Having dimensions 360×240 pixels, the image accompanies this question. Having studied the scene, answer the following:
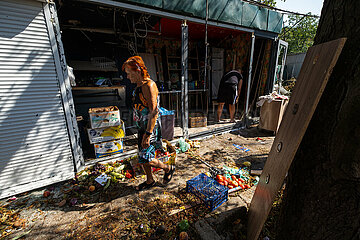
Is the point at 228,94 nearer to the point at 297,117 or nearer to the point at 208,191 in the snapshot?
the point at 208,191

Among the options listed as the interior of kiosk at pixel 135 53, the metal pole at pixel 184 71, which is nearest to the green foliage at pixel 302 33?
the interior of kiosk at pixel 135 53

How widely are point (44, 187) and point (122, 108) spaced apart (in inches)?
182

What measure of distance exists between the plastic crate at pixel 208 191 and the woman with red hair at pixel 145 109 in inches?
29.9

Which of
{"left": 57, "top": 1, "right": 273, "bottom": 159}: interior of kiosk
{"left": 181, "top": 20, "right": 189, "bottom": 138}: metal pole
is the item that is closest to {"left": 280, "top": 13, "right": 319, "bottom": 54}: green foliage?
{"left": 57, "top": 1, "right": 273, "bottom": 159}: interior of kiosk

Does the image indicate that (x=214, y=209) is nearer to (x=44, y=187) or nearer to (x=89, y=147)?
(x=44, y=187)

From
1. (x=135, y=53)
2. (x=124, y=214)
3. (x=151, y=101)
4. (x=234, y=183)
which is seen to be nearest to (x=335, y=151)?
(x=234, y=183)

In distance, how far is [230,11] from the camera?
181 inches

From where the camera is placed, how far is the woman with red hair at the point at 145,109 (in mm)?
2422

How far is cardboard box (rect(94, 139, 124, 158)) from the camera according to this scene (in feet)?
12.0

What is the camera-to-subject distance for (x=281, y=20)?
593 centimetres

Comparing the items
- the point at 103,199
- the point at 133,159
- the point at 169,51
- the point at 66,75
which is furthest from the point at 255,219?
the point at 169,51

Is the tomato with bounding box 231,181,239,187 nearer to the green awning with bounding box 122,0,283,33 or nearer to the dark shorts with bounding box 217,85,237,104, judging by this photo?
the dark shorts with bounding box 217,85,237,104

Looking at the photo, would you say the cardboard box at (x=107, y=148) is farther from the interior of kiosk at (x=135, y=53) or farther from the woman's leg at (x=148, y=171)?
the woman's leg at (x=148, y=171)

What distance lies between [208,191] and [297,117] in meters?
1.77
